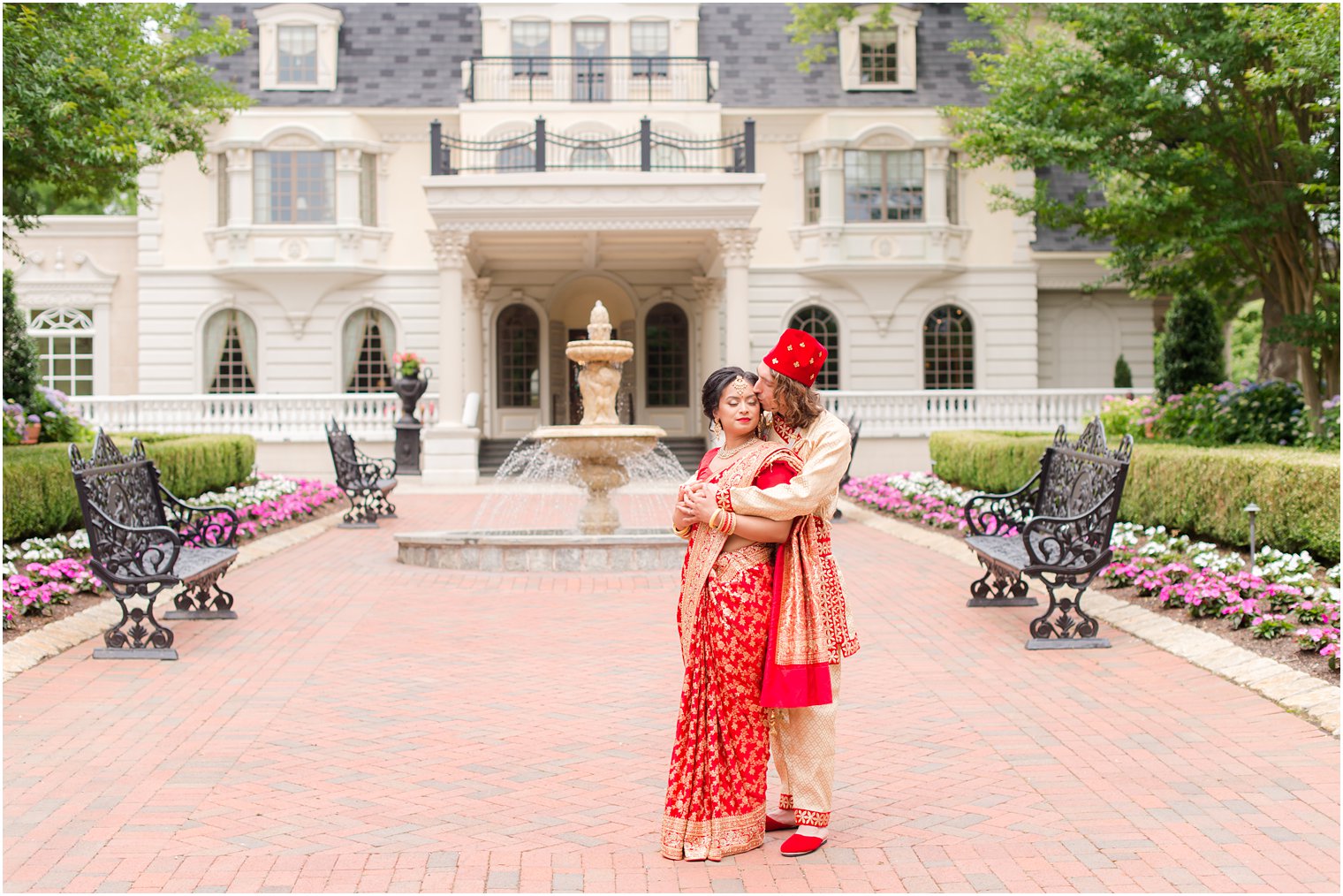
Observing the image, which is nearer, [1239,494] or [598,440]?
[1239,494]

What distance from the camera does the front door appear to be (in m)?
27.9

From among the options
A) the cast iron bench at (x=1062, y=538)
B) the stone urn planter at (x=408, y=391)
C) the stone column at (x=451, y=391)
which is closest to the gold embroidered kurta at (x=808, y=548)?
the cast iron bench at (x=1062, y=538)

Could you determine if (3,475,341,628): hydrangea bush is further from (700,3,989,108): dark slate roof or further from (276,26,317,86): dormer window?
(700,3,989,108): dark slate roof

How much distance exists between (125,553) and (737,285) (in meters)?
16.3

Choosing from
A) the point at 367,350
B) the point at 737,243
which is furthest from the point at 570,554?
the point at 367,350

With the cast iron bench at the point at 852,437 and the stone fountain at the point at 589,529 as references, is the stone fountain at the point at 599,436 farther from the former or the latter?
the cast iron bench at the point at 852,437

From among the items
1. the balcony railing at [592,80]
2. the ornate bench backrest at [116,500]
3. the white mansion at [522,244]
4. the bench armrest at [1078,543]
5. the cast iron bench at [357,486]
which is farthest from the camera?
the balcony railing at [592,80]

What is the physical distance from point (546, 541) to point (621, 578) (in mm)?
996

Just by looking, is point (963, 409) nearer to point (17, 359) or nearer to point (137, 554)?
point (17, 359)

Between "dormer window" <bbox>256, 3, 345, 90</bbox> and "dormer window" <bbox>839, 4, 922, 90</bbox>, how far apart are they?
37.6 ft

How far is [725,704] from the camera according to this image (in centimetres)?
452

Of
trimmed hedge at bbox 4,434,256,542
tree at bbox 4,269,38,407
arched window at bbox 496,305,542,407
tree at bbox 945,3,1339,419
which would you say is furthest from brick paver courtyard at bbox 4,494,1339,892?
arched window at bbox 496,305,542,407

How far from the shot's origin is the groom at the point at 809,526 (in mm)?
4504

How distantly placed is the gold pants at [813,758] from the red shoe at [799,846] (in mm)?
57
